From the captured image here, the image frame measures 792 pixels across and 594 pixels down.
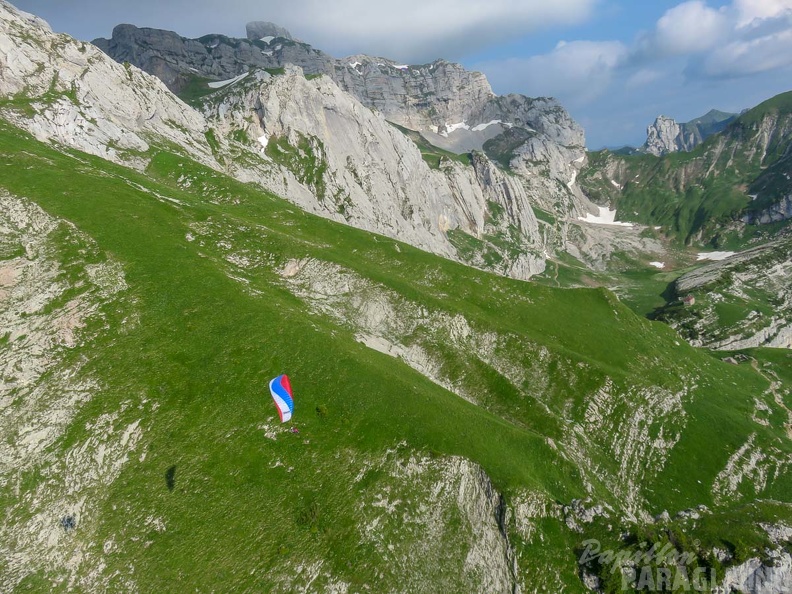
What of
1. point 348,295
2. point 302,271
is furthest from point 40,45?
point 348,295

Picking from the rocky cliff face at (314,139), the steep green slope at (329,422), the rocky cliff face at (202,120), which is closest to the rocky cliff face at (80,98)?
the rocky cliff face at (202,120)

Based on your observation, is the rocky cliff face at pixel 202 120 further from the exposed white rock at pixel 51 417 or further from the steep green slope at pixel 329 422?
the exposed white rock at pixel 51 417

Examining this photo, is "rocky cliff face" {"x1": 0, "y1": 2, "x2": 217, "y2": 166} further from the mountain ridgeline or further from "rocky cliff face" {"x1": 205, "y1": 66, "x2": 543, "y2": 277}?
"rocky cliff face" {"x1": 205, "y1": 66, "x2": 543, "y2": 277}

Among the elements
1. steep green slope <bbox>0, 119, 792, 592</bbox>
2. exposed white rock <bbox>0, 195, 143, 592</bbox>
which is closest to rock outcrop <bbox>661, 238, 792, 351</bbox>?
steep green slope <bbox>0, 119, 792, 592</bbox>

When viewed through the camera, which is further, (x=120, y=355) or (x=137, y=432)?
(x=120, y=355)

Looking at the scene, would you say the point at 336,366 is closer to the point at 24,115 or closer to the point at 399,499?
the point at 399,499

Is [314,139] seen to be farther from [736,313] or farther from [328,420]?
[736,313]
